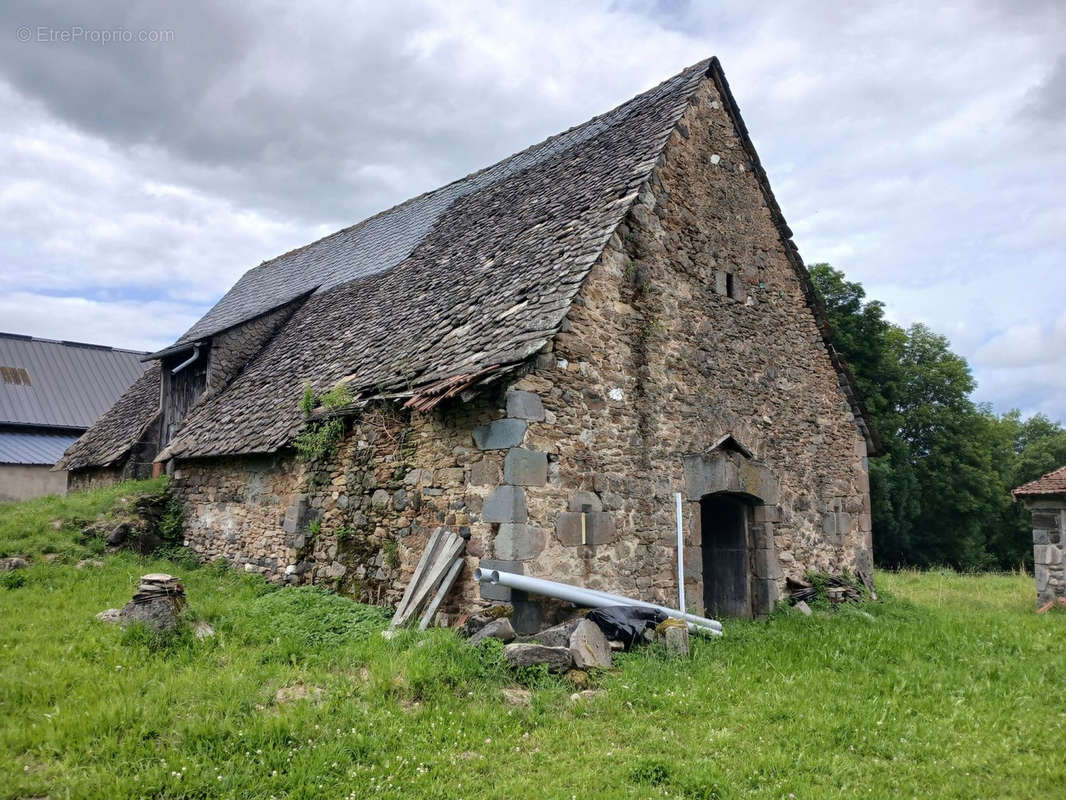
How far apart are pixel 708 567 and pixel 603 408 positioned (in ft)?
12.6

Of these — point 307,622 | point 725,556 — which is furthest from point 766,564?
point 307,622

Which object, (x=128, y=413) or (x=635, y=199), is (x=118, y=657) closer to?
(x=635, y=199)

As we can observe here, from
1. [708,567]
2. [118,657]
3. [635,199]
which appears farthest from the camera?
[708,567]

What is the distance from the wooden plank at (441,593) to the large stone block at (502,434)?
118 cm

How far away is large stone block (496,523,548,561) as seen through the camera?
6980mm

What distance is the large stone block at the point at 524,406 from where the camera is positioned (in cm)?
714

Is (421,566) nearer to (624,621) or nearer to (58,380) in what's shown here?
(624,621)

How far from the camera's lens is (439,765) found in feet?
15.1

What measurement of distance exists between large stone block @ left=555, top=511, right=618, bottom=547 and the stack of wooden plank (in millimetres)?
999

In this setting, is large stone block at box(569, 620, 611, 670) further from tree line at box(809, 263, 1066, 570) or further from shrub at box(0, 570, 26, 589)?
tree line at box(809, 263, 1066, 570)

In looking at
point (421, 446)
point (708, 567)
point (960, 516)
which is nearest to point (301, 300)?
point (421, 446)

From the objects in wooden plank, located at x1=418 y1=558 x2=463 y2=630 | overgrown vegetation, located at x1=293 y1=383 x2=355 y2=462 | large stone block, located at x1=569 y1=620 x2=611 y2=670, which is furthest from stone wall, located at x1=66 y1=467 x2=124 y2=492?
large stone block, located at x1=569 y1=620 x2=611 y2=670

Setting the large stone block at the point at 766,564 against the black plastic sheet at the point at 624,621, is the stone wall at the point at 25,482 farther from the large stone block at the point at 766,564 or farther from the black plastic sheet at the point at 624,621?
the black plastic sheet at the point at 624,621

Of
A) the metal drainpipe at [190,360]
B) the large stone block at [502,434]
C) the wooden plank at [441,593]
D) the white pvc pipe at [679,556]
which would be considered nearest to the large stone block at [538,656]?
the wooden plank at [441,593]
